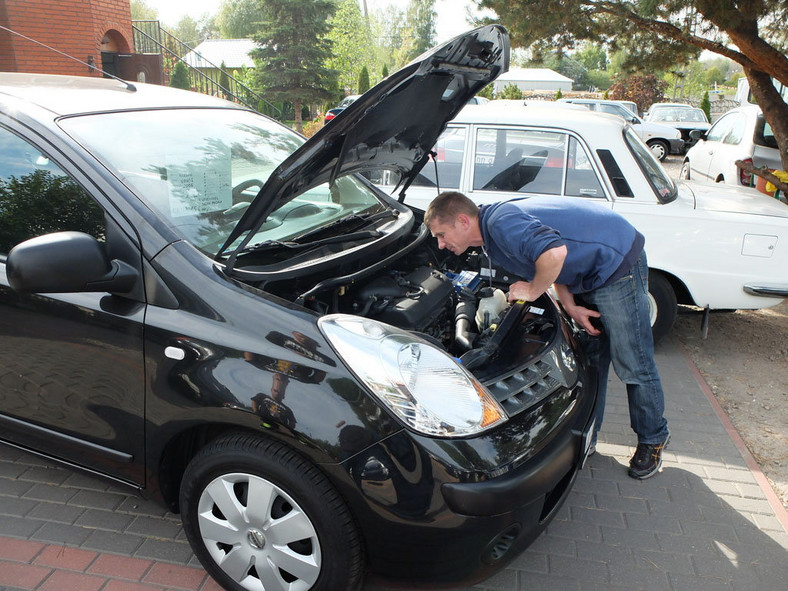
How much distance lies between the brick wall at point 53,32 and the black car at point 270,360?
9154 mm

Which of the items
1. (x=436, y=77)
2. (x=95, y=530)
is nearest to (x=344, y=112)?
(x=436, y=77)

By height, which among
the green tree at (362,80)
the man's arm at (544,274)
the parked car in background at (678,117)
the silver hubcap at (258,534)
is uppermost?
the green tree at (362,80)

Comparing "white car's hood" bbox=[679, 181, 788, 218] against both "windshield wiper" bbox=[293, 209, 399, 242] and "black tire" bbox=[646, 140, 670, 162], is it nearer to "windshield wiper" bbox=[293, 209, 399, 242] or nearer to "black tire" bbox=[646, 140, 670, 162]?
"windshield wiper" bbox=[293, 209, 399, 242]

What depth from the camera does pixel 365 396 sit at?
1.97 metres

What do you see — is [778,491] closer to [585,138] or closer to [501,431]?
[501,431]

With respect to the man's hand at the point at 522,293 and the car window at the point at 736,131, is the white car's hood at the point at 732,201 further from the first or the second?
the car window at the point at 736,131

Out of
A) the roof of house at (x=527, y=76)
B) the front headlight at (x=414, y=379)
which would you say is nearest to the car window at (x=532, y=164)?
the front headlight at (x=414, y=379)

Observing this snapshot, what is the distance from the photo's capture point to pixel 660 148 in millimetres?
18312

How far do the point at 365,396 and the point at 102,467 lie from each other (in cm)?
121

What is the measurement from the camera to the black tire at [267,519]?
2.02 m

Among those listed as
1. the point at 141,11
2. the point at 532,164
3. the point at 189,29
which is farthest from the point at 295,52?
the point at 189,29

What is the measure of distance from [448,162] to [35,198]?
10.4ft

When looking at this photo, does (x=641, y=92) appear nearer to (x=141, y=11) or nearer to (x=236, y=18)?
(x=236, y=18)

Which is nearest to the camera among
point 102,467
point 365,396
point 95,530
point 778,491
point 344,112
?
point 365,396
